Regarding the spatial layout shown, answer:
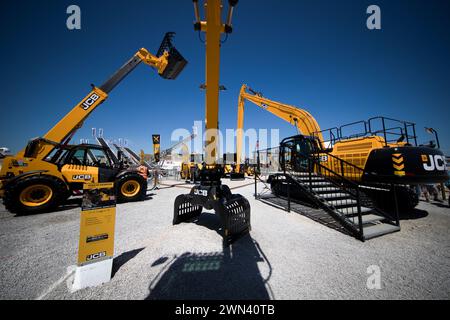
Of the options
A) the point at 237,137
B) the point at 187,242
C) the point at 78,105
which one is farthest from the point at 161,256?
the point at 237,137

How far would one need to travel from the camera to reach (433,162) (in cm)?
425

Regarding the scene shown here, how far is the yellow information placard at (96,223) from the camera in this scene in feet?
6.58

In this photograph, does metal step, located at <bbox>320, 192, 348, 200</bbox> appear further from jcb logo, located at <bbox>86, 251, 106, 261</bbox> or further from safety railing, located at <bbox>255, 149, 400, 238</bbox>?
jcb logo, located at <bbox>86, 251, 106, 261</bbox>

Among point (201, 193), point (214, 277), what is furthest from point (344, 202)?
point (214, 277)

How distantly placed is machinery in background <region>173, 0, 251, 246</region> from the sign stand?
6.00 feet

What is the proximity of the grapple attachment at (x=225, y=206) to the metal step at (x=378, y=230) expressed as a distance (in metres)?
2.67

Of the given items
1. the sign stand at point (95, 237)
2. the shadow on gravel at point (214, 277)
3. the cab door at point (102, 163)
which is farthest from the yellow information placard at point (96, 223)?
the cab door at point (102, 163)

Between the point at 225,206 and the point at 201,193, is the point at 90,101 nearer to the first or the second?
the point at 201,193

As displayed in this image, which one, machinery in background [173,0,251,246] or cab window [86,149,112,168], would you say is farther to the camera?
cab window [86,149,112,168]

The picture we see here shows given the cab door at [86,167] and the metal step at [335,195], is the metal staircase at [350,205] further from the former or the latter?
the cab door at [86,167]

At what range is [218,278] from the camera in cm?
221

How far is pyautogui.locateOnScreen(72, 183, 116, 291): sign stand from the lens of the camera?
1987 mm

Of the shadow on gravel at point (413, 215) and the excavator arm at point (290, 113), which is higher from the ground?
the excavator arm at point (290, 113)

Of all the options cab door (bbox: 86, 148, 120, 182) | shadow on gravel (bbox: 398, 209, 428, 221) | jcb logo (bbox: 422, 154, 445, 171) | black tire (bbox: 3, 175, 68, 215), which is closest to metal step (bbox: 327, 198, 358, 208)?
shadow on gravel (bbox: 398, 209, 428, 221)
